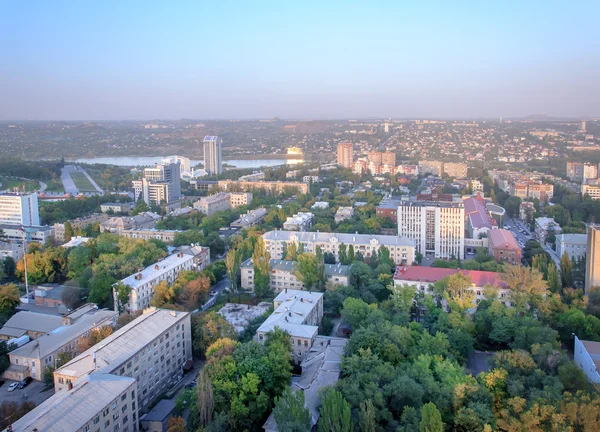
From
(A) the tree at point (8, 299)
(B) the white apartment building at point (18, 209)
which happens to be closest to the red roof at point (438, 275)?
(A) the tree at point (8, 299)

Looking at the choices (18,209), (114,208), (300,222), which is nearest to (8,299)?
(18,209)

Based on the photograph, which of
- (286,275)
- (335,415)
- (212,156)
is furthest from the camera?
(212,156)

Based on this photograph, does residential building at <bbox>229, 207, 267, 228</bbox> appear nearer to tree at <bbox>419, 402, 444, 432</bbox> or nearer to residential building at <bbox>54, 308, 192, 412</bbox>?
residential building at <bbox>54, 308, 192, 412</bbox>

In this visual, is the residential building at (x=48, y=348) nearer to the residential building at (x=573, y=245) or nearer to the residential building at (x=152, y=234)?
the residential building at (x=152, y=234)

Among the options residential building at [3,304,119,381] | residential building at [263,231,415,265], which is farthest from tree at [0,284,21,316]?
residential building at [263,231,415,265]

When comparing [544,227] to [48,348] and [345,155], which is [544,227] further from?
[345,155]
